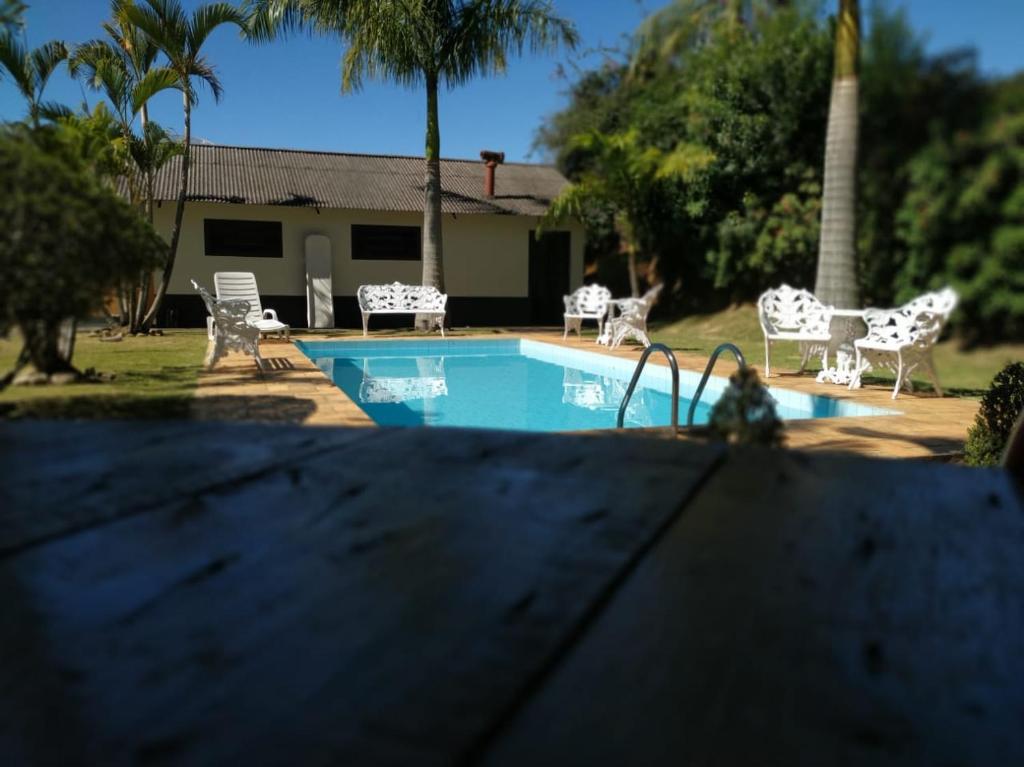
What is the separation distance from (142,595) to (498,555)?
0.28m

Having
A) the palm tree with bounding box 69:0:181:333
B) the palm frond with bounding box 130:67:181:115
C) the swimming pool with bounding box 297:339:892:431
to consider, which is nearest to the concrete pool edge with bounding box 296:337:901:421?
the swimming pool with bounding box 297:339:892:431

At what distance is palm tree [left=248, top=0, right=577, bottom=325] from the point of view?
2.03m

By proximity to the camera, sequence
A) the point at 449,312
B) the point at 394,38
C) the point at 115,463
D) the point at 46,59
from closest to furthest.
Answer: the point at 115,463, the point at 46,59, the point at 394,38, the point at 449,312

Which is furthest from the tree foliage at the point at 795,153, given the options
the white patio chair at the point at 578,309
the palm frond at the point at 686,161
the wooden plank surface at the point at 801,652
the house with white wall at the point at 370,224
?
the house with white wall at the point at 370,224

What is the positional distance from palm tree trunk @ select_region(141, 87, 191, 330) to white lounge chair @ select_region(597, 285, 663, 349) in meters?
1.14

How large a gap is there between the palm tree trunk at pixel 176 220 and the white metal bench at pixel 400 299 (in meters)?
8.31

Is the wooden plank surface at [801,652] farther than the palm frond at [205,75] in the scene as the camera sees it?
A: No

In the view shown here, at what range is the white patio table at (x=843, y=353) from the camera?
5.01 feet

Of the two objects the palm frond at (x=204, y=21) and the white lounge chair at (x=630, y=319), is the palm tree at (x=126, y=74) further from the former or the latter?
the white lounge chair at (x=630, y=319)

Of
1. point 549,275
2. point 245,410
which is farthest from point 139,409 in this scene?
point 549,275

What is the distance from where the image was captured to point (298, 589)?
57 cm

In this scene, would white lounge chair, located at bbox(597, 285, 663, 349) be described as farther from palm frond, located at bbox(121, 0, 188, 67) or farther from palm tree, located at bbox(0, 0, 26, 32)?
palm tree, located at bbox(0, 0, 26, 32)

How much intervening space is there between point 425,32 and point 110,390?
5.11 m

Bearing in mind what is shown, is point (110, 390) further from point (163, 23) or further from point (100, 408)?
point (163, 23)
